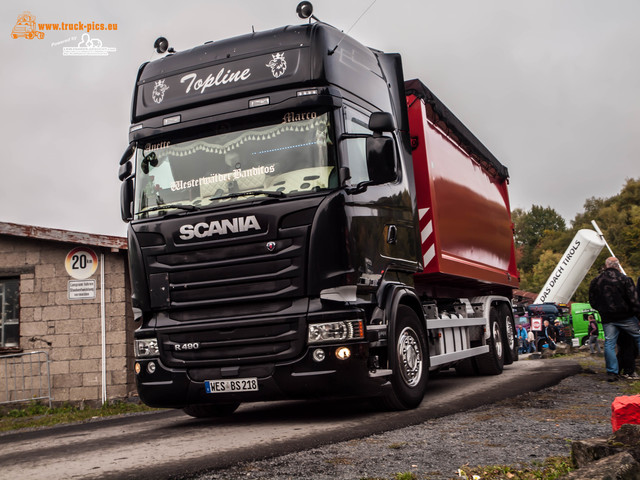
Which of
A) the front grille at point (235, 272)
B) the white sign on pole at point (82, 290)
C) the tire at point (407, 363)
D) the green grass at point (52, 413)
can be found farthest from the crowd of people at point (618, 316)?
the white sign on pole at point (82, 290)

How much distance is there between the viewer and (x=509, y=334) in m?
12.7

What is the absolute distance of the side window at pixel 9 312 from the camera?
13.0 meters

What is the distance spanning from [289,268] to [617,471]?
3461 millimetres

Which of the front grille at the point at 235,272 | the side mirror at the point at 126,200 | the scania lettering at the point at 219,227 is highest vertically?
the side mirror at the point at 126,200

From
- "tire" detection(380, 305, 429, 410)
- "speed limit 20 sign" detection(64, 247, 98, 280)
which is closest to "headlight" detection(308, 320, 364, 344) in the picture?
"tire" detection(380, 305, 429, 410)

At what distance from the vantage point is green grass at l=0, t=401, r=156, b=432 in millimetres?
10180

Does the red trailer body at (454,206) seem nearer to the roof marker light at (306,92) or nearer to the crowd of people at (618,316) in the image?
the crowd of people at (618,316)

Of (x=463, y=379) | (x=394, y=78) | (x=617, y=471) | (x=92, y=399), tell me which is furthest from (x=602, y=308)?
(x=92, y=399)

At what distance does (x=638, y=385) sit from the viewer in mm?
8656

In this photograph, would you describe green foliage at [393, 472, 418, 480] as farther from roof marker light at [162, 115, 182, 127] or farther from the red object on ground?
roof marker light at [162, 115, 182, 127]

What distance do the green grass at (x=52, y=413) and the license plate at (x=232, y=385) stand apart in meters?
4.56

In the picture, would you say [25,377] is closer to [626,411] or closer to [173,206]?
[173,206]

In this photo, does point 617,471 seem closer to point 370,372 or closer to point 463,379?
point 370,372

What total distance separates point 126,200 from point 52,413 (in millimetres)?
6450
